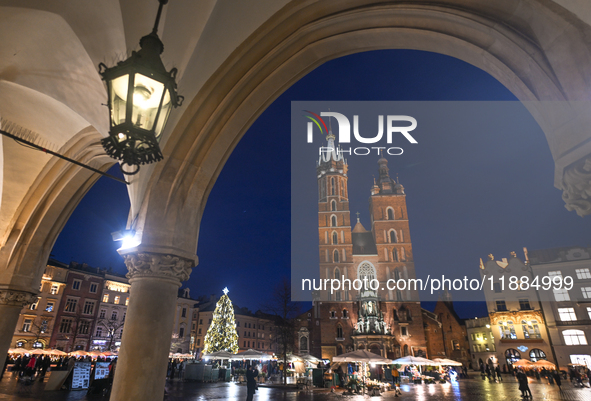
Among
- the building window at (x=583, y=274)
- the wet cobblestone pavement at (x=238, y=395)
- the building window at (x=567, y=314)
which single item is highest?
the building window at (x=583, y=274)

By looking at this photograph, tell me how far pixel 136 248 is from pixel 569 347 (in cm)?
4021

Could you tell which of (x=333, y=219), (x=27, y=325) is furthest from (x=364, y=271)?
(x=27, y=325)

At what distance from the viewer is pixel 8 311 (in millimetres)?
7668

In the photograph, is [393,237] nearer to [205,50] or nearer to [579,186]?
[205,50]

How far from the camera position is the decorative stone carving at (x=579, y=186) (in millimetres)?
2641

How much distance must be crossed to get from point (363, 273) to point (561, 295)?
70.8 ft

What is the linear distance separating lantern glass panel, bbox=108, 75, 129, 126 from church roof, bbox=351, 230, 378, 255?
4804 centimetres

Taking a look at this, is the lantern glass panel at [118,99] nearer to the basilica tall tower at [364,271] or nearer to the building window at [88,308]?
the basilica tall tower at [364,271]

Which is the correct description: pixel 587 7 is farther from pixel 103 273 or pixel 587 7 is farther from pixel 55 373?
pixel 103 273

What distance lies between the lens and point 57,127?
7.68 m

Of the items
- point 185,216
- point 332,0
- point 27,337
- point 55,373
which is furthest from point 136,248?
point 27,337

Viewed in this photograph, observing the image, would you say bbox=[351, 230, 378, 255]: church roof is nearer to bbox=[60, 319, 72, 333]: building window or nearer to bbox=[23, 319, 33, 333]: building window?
bbox=[60, 319, 72, 333]: building window

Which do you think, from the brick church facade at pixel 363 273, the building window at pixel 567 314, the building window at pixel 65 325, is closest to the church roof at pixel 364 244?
the brick church facade at pixel 363 273

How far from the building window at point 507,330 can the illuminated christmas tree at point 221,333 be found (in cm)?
2802
